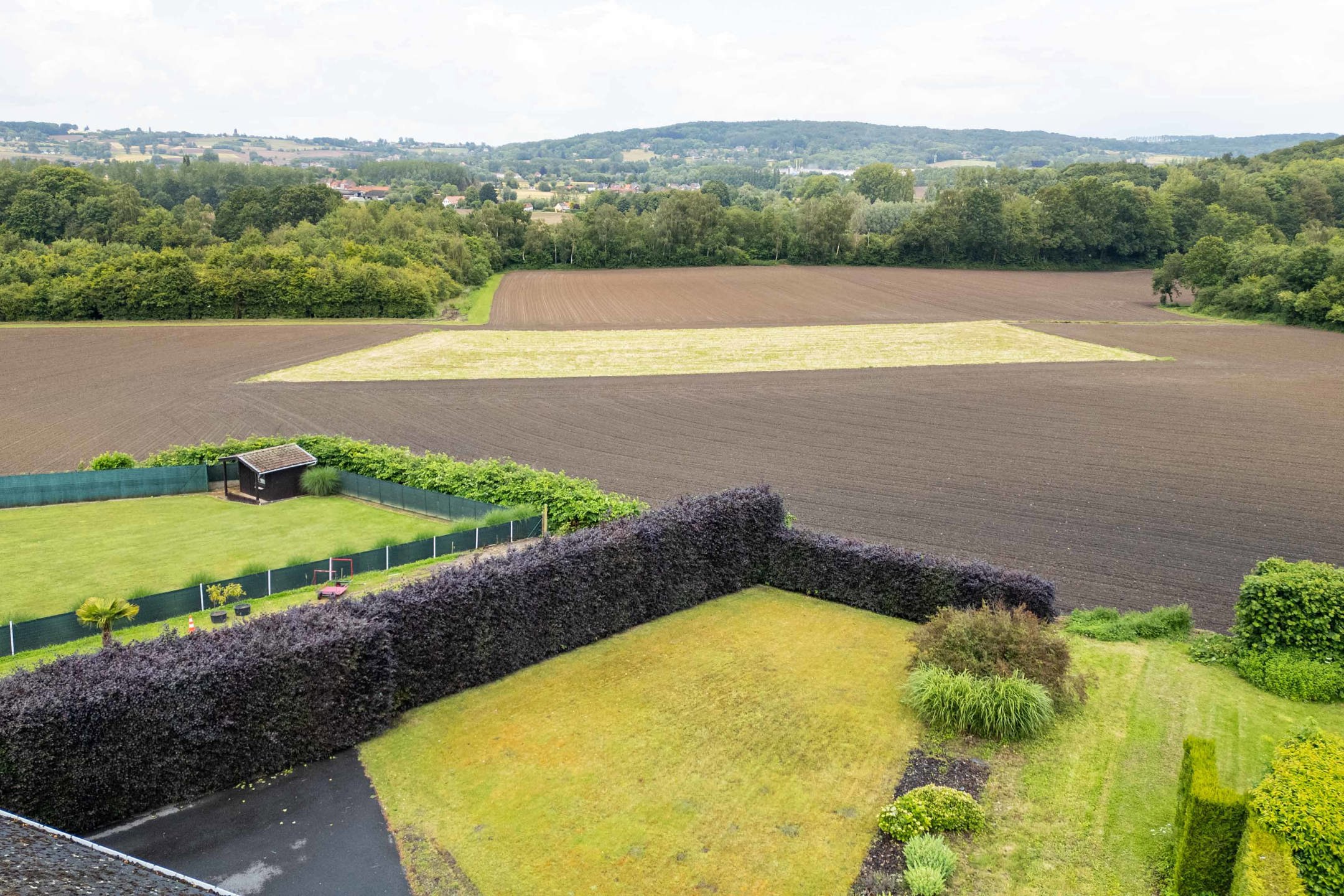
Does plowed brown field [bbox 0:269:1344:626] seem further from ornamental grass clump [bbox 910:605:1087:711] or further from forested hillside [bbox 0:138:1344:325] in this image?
forested hillside [bbox 0:138:1344:325]

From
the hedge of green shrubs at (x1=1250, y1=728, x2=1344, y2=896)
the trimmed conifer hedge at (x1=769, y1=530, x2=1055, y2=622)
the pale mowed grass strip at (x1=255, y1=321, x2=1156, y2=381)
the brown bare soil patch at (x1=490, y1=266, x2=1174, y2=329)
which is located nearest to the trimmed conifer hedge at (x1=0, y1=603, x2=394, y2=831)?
the trimmed conifer hedge at (x1=769, y1=530, x2=1055, y2=622)

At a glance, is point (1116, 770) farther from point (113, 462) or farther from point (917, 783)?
point (113, 462)

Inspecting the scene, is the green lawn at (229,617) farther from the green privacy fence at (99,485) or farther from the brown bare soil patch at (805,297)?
the brown bare soil patch at (805,297)

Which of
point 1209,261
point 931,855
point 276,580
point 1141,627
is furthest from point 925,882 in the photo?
point 1209,261

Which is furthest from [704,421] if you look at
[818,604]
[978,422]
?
[818,604]

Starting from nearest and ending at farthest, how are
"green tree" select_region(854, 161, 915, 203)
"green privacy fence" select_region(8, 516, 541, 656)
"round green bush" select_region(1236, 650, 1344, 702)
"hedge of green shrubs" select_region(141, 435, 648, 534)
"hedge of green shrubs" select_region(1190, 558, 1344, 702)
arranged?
"round green bush" select_region(1236, 650, 1344, 702), "hedge of green shrubs" select_region(1190, 558, 1344, 702), "green privacy fence" select_region(8, 516, 541, 656), "hedge of green shrubs" select_region(141, 435, 648, 534), "green tree" select_region(854, 161, 915, 203)

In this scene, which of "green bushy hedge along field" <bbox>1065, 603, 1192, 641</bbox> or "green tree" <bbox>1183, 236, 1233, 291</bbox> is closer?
"green bushy hedge along field" <bbox>1065, 603, 1192, 641</bbox>
